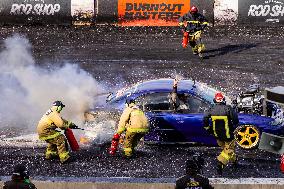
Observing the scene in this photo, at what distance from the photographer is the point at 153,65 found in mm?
21453

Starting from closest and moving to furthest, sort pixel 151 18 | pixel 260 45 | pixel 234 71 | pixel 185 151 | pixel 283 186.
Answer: pixel 283 186
pixel 185 151
pixel 234 71
pixel 260 45
pixel 151 18

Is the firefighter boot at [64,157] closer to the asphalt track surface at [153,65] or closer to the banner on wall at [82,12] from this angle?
the asphalt track surface at [153,65]

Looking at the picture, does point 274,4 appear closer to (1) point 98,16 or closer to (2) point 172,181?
(1) point 98,16

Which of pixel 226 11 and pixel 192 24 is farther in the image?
pixel 226 11

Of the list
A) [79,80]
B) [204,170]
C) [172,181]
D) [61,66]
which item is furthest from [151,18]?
[172,181]

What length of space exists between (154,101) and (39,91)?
386 centimetres

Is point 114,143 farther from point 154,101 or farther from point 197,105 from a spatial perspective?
point 197,105

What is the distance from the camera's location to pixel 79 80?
18.6m

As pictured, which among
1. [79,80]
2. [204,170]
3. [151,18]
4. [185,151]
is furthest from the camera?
[151,18]

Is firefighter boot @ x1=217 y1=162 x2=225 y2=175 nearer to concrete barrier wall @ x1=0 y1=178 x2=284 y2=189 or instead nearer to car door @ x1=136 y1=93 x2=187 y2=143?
car door @ x1=136 y1=93 x2=187 y2=143

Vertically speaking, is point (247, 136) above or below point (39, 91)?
below

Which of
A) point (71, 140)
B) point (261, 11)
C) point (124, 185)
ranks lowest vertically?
point (124, 185)

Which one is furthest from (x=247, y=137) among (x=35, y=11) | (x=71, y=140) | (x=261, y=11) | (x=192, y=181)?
(x=35, y=11)

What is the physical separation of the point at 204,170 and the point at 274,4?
40.7 feet
